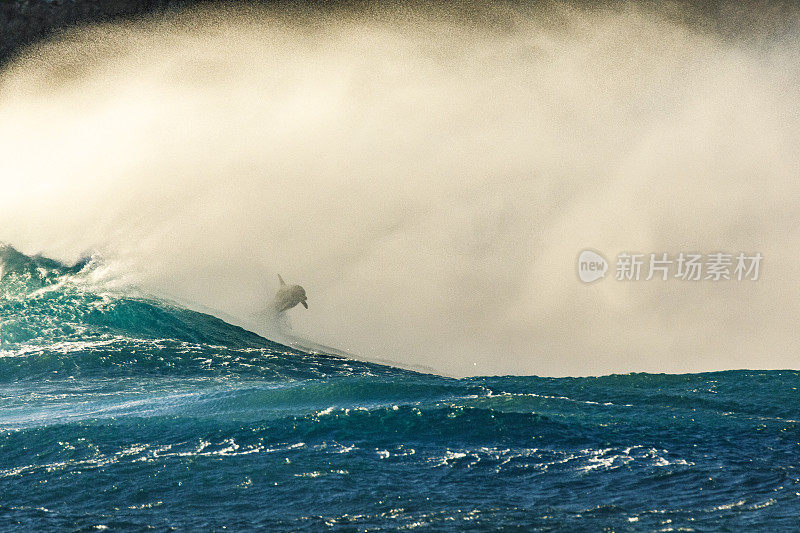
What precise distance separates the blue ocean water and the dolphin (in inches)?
81.8

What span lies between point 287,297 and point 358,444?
8718 millimetres

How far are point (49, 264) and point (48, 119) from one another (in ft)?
22.2

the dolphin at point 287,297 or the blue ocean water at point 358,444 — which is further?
the dolphin at point 287,297

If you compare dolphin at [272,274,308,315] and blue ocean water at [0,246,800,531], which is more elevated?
dolphin at [272,274,308,315]

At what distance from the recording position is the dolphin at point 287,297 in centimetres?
1883

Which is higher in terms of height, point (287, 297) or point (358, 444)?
point (287, 297)

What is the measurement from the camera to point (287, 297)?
1898 cm

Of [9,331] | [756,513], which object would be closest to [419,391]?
[756,513]

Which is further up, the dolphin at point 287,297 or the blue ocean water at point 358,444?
the dolphin at point 287,297

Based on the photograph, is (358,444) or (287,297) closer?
(358,444)

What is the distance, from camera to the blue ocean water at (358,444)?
8.31 meters

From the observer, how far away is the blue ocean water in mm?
8312

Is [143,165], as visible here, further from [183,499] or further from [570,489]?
[570,489]

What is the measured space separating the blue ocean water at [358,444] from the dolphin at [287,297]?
2077 millimetres
